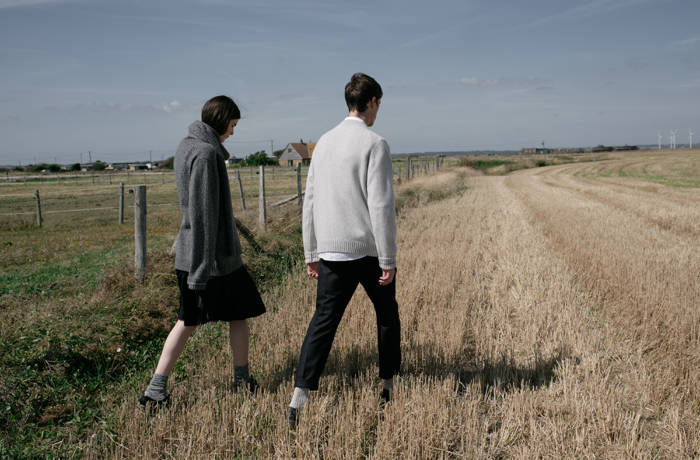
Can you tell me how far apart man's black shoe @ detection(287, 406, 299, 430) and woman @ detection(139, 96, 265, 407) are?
539mm

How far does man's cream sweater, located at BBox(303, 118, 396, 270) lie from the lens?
2.78 m

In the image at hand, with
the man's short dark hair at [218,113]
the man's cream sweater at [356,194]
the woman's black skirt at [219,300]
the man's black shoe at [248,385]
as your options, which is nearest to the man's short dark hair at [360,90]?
the man's cream sweater at [356,194]

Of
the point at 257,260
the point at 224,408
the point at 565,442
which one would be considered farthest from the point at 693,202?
the point at 224,408

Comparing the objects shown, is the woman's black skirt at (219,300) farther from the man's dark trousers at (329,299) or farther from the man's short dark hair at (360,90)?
the man's short dark hair at (360,90)

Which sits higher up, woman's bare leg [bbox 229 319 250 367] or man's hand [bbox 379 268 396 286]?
man's hand [bbox 379 268 396 286]

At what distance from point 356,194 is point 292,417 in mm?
1466

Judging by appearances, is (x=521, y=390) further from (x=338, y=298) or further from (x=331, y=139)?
(x=331, y=139)

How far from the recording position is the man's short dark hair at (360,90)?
289 centimetres

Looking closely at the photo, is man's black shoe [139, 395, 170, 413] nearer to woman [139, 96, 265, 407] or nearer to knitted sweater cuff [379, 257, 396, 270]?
woman [139, 96, 265, 407]

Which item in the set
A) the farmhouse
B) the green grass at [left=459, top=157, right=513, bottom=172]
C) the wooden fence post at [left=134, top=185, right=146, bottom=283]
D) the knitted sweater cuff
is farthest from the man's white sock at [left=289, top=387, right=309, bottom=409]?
the farmhouse

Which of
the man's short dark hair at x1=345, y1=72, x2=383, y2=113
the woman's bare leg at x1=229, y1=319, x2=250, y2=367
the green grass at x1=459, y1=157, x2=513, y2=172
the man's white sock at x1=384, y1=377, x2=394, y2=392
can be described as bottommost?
the man's white sock at x1=384, y1=377, x2=394, y2=392

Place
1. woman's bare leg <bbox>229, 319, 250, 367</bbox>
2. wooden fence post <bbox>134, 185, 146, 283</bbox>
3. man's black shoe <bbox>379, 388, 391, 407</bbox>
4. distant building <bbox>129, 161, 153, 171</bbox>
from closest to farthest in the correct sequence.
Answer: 1. man's black shoe <bbox>379, 388, 391, 407</bbox>
2. woman's bare leg <bbox>229, 319, 250, 367</bbox>
3. wooden fence post <bbox>134, 185, 146, 283</bbox>
4. distant building <bbox>129, 161, 153, 171</bbox>

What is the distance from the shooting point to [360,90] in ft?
9.46

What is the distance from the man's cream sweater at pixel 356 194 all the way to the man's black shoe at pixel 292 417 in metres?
1.04
